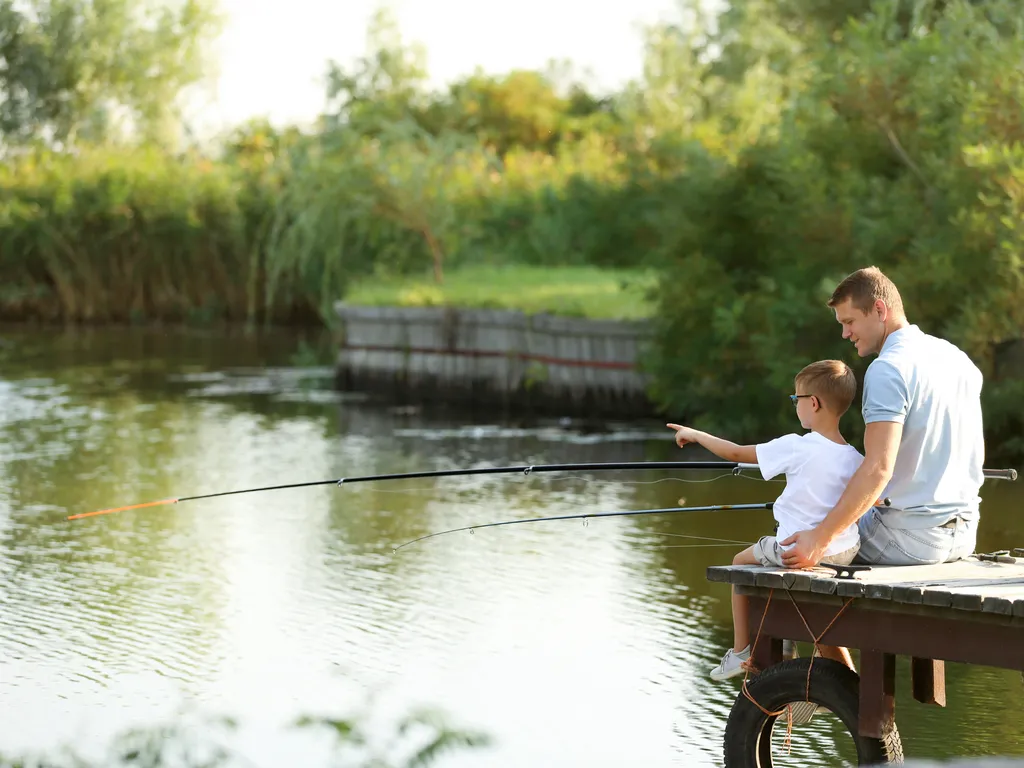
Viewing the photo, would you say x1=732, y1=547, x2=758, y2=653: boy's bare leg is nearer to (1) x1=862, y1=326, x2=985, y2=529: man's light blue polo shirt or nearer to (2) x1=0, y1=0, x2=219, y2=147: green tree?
(1) x1=862, y1=326, x2=985, y2=529: man's light blue polo shirt

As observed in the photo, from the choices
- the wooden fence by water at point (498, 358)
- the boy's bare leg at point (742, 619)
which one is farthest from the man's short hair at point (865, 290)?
the wooden fence by water at point (498, 358)

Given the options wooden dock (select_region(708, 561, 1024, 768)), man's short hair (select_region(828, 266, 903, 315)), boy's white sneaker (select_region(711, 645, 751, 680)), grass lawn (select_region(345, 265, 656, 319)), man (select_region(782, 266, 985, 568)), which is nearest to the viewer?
wooden dock (select_region(708, 561, 1024, 768))

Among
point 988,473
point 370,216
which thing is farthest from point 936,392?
point 370,216

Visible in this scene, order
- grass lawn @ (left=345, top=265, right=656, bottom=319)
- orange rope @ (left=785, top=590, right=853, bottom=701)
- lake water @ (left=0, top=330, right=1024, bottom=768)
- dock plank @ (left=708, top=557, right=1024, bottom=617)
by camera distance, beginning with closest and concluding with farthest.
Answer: dock plank @ (left=708, top=557, right=1024, bottom=617) < orange rope @ (left=785, top=590, right=853, bottom=701) < lake water @ (left=0, top=330, right=1024, bottom=768) < grass lawn @ (left=345, top=265, right=656, bottom=319)

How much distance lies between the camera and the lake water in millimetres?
6891

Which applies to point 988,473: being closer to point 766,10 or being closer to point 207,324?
point 766,10

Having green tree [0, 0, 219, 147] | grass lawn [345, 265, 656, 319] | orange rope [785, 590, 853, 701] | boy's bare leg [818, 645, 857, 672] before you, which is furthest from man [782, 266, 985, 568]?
green tree [0, 0, 219, 147]

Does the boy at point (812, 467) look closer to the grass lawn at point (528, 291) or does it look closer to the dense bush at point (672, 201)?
the dense bush at point (672, 201)

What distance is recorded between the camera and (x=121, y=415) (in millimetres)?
18797

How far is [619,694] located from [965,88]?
9142mm

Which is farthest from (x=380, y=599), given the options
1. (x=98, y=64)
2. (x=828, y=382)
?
(x=98, y=64)

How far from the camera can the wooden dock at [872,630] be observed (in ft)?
16.4

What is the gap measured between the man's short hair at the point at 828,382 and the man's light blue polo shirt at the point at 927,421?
69mm

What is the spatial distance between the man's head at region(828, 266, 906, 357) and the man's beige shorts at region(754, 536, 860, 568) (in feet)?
2.05
